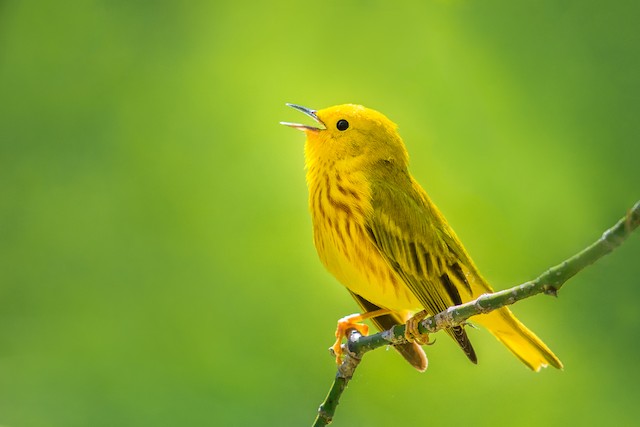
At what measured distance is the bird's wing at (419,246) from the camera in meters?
2.55

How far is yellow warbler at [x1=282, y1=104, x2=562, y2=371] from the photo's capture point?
2.58 metres

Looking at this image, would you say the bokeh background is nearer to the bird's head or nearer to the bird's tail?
the bird's tail

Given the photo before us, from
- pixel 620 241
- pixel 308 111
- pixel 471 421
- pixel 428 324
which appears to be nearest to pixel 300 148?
pixel 308 111

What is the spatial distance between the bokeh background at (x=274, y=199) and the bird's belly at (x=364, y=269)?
130 centimetres

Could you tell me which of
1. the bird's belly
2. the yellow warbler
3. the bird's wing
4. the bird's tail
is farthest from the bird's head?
the bird's tail

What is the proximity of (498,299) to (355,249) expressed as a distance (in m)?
1.24

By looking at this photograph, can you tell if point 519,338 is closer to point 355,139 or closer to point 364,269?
point 364,269

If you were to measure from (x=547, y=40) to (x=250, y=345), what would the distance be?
2.31 metres

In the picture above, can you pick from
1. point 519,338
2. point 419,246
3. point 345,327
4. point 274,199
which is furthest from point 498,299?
point 274,199

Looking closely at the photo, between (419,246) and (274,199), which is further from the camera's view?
(274,199)

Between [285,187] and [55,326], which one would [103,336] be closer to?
[55,326]

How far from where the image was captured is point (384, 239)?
2.63 m

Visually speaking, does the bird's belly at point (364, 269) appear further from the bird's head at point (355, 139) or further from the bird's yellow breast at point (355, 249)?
the bird's head at point (355, 139)

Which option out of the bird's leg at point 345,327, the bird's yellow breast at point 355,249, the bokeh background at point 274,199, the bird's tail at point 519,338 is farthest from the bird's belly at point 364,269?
the bokeh background at point 274,199
